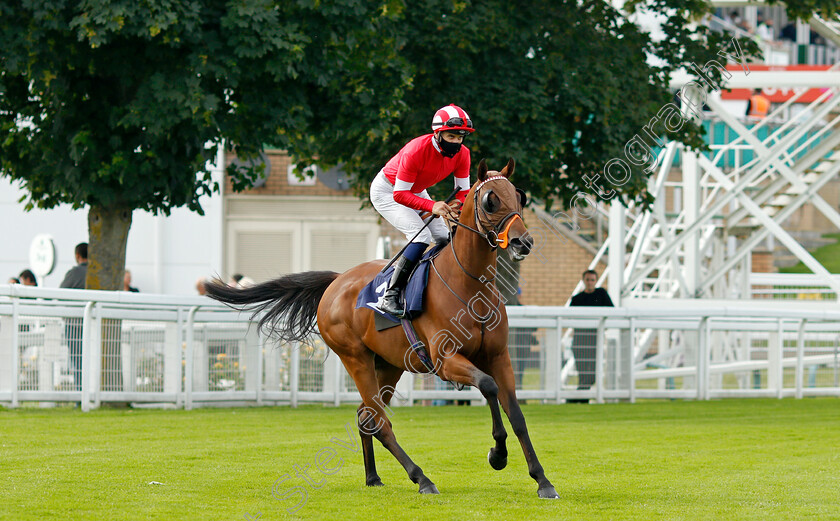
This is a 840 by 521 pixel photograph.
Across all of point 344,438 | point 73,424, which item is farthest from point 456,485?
point 73,424

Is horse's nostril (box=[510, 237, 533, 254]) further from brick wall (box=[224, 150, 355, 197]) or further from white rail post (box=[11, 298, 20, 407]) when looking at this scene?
brick wall (box=[224, 150, 355, 197])

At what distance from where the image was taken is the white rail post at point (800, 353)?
15977 mm

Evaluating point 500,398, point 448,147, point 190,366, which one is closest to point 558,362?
point 190,366

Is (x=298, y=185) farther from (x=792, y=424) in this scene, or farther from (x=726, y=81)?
(x=792, y=424)

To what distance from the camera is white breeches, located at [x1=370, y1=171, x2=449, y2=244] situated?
25.5 ft

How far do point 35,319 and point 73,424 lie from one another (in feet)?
5.46

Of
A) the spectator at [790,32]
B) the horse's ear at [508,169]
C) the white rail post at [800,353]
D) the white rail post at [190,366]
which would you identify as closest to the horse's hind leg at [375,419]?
the horse's ear at [508,169]

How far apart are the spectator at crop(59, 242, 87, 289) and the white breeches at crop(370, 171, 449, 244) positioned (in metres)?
7.65

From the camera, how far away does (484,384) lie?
21.3 ft

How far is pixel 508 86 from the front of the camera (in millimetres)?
14672

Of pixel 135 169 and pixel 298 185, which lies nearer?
pixel 135 169

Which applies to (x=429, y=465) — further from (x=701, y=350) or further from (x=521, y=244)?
(x=701, y=350)

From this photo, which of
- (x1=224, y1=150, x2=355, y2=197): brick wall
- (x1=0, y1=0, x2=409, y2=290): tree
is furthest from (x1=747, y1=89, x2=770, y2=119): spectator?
(x1=0, y1=0, x2=409, y2=290): tree

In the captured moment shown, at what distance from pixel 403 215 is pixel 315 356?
6.61 meters
